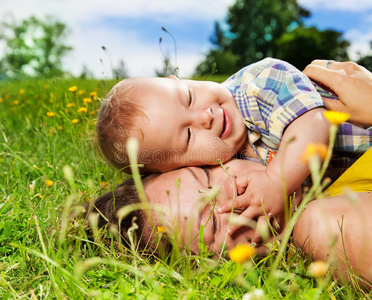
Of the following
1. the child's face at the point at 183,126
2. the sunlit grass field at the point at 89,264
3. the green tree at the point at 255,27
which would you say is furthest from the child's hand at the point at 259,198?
the green tree at the point at 255,27

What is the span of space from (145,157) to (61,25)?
3845 centimetres

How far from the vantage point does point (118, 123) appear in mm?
2004

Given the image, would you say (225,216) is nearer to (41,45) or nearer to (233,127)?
(233,127)

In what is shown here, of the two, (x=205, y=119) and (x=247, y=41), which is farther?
(x=247, y=41)

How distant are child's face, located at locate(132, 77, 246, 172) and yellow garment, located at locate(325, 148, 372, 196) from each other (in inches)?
23.1

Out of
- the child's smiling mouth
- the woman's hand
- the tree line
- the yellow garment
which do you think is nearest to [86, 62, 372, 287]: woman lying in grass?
the yellow garment

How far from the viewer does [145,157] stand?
6.47 feet

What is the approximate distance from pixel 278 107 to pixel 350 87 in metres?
0.54

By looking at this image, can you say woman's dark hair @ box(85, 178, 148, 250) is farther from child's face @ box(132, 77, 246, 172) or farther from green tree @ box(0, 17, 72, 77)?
green tree @ box(0, 17, 72, 77)

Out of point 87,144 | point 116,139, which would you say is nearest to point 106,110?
point 116,139

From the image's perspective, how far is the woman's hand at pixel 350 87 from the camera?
213 centimetres

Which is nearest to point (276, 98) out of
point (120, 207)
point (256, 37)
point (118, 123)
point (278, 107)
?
point (278, 107)

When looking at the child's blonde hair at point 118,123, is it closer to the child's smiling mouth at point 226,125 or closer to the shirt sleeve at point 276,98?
the child's smiling mouth at point 226,125

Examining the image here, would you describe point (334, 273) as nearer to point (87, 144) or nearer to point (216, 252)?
point (216, 252)
